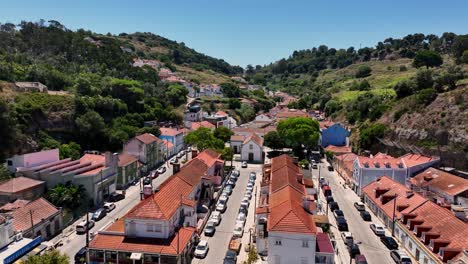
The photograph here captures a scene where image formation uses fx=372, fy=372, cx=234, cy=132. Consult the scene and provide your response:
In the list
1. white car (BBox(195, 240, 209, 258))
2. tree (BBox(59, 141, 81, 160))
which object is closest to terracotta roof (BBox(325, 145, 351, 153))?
white car (BBox(195, 240, 209, 258))

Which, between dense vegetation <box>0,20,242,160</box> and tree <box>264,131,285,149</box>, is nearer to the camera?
dense vegetation <box>0,20,242,160</box>

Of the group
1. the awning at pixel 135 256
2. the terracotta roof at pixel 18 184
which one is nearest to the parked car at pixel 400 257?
the awning at pixel 135 256

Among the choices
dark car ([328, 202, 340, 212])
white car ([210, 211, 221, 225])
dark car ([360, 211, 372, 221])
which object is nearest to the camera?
white car ([210, 211, 221, 225])

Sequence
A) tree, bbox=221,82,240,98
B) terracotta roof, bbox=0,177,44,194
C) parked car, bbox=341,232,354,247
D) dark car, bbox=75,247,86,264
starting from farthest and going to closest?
tree, bbox=221,82,240,98
terracotta roof, bbox=0,177,44,194
parked car, bbox=341,232,354,247
dark car, bbox=75,247,86,264

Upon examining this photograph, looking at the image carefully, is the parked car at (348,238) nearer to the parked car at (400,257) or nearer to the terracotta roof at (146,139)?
the parked car at (400,257)

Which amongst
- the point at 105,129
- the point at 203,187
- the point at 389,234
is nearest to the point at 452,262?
the point at 389,234

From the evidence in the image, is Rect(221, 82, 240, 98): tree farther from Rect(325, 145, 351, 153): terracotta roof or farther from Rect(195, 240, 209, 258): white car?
Rect(195, 240, 209, 258): white car
